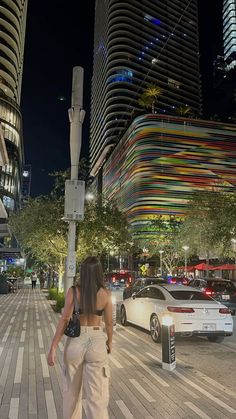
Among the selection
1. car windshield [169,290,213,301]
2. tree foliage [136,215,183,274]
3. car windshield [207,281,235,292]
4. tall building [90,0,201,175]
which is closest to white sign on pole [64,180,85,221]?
car windshield [169,290,213,301]

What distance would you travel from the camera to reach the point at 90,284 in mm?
4023

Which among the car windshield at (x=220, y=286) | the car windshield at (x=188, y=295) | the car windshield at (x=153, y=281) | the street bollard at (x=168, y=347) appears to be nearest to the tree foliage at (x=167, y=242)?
the car windshield at (x=153, y=281)

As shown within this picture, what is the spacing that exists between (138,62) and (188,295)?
13876 centimetres

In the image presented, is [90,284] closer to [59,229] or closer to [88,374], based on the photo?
[88,374]

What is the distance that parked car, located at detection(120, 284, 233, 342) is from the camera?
32.0 ft

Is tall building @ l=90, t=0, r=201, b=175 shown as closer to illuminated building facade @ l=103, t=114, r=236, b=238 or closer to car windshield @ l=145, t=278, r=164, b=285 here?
illuminated building facade @ l=103, t=114, r=236, b=238

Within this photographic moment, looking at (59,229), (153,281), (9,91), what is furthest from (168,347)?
(9,91)

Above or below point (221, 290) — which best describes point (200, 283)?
above

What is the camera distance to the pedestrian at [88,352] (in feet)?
12.4

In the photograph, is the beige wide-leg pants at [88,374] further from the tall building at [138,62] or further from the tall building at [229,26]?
the tall building at [229,26]

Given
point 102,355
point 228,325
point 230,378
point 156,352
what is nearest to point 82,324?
point 102,355

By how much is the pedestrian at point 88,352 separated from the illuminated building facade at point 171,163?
274 ft

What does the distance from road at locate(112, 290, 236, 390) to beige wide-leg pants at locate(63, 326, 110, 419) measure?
143 inches

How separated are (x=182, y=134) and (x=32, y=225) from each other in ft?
275
